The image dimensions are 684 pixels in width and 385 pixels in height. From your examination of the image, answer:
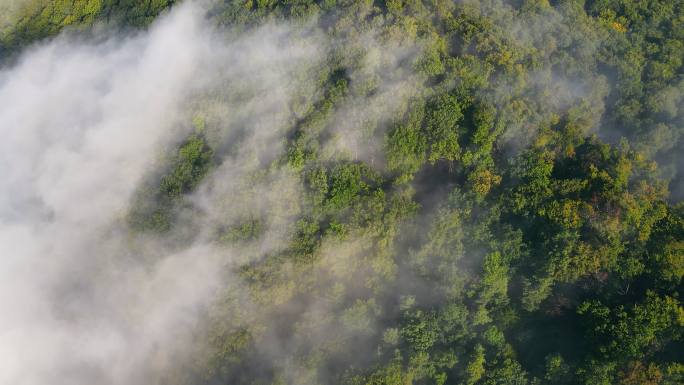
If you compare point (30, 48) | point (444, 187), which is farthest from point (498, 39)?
point (30, 48)

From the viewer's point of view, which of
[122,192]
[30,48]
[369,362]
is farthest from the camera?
[30,48]

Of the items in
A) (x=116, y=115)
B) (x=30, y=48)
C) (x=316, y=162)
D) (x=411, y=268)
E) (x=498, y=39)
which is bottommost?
(x=411, y=268)

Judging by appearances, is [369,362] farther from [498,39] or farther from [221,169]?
[498,39]

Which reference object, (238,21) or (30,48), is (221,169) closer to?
(238,21)

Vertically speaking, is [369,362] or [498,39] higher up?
[498,39]

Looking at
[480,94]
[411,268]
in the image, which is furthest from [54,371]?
[480,94]

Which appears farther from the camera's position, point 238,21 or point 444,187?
point 238,21

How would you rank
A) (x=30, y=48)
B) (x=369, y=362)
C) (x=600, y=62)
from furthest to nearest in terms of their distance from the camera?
(x=30, y=48) → (x=600, y=62) → (x=369, y=362)
